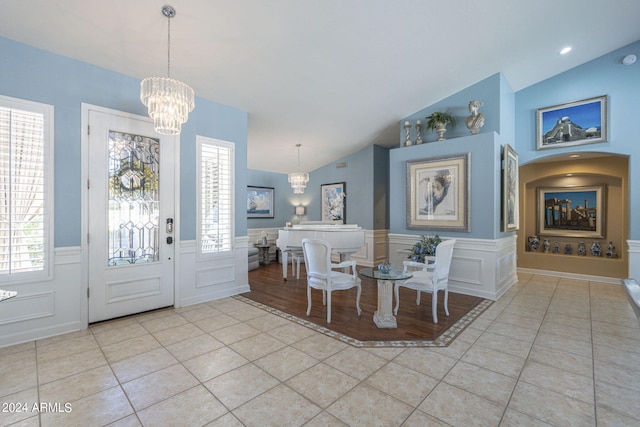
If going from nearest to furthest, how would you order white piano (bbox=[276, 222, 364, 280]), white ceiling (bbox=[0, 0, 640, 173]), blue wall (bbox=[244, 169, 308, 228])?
white ceiling (bbox=[0, 0, 640, 173])
white piano (bbox=[276, 222, 364, 280])
blue wall (bbox=[244, 169, 308, 228])

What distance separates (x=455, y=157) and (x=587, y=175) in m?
3.67

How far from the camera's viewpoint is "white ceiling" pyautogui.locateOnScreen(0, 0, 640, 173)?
2.77 metres

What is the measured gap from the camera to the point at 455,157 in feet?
15.6

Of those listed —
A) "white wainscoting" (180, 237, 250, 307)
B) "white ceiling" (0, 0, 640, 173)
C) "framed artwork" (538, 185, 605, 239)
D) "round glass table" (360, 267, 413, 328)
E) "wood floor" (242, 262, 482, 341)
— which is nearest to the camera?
"white ceiling" (0, 0, 640, 173)

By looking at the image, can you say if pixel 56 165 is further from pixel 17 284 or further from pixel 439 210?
pixel 439 210

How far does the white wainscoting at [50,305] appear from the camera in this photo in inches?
112

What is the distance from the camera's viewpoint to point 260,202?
27.7 ft

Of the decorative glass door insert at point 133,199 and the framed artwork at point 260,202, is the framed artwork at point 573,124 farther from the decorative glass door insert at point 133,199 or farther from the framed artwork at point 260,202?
the framed artwork at point 260,202

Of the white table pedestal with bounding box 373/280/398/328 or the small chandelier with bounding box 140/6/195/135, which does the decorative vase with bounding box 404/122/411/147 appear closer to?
the white table pedestal with bounding box 373/280/398/328

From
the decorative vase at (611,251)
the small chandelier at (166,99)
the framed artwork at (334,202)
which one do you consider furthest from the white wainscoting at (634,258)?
the small chandelier at (166,99)

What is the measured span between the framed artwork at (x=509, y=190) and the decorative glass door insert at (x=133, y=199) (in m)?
5.36

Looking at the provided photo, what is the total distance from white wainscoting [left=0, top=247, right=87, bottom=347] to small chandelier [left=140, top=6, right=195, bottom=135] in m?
1.91

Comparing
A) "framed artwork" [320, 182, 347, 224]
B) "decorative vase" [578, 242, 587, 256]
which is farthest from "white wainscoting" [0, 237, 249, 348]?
"decorative vase" [578, 242, 587, 256]

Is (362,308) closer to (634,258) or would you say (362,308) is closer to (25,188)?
Answer: (25,188)
